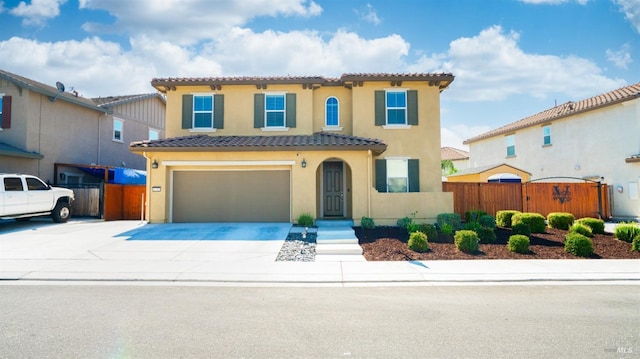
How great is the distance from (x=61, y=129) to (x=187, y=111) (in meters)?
8.38

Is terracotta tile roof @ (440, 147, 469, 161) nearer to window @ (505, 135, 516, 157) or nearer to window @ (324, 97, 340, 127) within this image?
window @ (505, 135, 516, 157)

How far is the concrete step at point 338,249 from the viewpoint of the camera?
9461mm

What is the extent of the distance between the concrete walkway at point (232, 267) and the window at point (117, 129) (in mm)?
12618

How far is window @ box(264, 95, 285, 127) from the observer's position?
15.5 metres

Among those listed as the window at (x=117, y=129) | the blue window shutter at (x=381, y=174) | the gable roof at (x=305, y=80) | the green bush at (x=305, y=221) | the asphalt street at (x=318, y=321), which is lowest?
the asphalt street at (x=318, y=321)

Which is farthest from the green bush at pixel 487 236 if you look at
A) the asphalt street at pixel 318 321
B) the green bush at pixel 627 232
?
the asphalt street at pixel 318 321

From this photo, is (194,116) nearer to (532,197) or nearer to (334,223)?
(334,223)

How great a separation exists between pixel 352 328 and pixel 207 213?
423 inches

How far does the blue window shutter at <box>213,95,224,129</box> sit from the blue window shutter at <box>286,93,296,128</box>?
2840 mm

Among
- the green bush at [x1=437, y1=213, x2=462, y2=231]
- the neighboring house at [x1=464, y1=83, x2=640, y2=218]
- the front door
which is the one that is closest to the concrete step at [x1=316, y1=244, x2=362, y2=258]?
the green bush at [x1=437, y1=213, x2=462, y2=231]

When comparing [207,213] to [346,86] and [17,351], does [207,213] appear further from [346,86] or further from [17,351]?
[17,351]

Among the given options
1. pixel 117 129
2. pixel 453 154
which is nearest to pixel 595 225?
pixel 117 129

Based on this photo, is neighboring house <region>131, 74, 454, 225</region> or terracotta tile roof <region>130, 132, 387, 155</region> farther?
neighboring house <region>131, 74, 454, 225</region>

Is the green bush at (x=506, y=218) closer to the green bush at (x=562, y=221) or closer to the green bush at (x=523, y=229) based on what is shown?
the green bush at (x=562, y=221)
